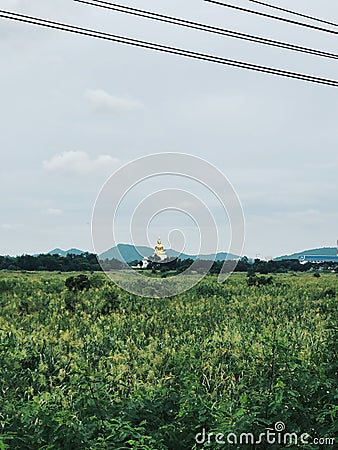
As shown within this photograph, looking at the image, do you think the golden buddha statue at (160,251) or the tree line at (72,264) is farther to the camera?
the tree line at (72,264)

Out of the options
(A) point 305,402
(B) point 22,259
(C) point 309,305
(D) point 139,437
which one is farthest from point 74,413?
(B) point 22,259

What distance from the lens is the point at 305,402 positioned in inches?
191

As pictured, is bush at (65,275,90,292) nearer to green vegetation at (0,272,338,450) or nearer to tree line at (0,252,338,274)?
green vegetation at (0,272,338,450)

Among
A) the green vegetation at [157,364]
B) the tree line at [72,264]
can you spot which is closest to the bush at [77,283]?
the green vegetation at [157,364]

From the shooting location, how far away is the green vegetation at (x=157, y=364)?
4.34 meters

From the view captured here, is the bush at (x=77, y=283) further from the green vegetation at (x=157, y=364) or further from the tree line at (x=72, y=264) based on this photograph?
the tree line at (x=72, y=264)

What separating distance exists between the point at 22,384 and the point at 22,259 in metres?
8.70

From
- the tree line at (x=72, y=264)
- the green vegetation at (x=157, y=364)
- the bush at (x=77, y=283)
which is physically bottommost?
the green vegetation at (x=157, y=364)

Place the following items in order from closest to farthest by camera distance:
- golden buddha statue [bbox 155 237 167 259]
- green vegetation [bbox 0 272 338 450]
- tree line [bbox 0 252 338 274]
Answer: green vegetation [bbox 0 272 338 450] → golden buddha statue [bbox 155 237 167 259] → tree line [bbox 0 252 338 274]

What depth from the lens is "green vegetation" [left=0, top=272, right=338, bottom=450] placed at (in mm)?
4344

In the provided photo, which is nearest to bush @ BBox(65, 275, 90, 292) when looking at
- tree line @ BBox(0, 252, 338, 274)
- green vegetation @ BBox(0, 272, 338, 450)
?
green vegetation @ BBox(0, 272, 338, 450)

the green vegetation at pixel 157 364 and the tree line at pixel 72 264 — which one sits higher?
the tree line at pixel 72 264

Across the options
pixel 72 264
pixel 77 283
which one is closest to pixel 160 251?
pixel 77 283

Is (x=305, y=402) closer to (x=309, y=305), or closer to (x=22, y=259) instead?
(x=309, y=305)
